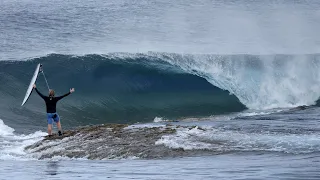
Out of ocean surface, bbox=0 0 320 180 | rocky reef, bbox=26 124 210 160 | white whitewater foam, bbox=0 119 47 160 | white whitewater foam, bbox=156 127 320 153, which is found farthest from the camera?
white whitewater foam, bbox=0 119 47 160

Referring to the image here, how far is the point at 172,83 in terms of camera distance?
30.5 m

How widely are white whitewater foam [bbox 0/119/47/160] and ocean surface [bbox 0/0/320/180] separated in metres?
0.07

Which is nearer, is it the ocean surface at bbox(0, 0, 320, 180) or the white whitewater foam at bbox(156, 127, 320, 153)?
the ocean surface at bbox(0, 0, 320, 180)

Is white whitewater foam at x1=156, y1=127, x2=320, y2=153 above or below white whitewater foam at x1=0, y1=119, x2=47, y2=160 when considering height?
above

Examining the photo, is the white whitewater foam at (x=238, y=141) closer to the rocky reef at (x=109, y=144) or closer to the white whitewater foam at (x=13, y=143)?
the rocky reef at (x=109, y=144)

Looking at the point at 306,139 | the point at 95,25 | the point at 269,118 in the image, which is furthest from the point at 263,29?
the point at 306,139

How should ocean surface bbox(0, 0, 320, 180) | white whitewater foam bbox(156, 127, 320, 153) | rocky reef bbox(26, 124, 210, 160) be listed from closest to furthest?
ocean surface bbox(0, 0, 320, 180) → white whitewater foam bbox(156, 127, 320, 153) → rocky reef bbox(26, 124, 210, 160)

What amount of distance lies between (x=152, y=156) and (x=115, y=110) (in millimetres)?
13590

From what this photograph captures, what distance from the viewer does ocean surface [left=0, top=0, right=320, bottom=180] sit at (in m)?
12.4

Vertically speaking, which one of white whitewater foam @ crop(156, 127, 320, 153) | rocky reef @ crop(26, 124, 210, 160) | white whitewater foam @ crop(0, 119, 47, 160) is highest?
white whitewater foam @ crop(156, 127, 320, 153)

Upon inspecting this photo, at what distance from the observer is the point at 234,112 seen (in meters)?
28.5

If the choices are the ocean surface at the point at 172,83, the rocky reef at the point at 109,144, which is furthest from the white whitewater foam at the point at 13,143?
the rocky reef at the point at 109,144

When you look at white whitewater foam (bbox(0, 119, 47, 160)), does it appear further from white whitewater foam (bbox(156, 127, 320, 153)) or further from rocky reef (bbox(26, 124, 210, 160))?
white whitewater foam (bbox(156, 127, 320, 153))

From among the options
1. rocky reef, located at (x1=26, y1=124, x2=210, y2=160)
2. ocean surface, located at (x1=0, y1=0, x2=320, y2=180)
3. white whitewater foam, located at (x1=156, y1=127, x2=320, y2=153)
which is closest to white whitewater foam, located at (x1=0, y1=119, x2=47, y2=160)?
ocean surface, located at (x1=0, y1=0, x2=320, y2=180)
